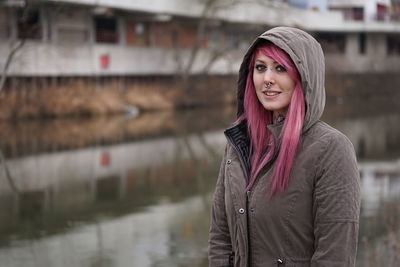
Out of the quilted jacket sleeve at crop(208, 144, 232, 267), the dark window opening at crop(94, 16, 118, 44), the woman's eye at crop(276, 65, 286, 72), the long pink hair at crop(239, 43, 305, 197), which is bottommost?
the quilted jacket sleeve at crop(208, 144, 232, 267)

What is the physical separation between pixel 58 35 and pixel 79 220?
21.5 m

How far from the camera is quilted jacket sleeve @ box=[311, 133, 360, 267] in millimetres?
2605

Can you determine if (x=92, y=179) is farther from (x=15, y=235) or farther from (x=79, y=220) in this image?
(x=15, y=235)

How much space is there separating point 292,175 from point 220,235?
1.71ft

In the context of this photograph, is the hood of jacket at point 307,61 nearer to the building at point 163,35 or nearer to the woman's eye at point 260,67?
the woman's eye at point 260,67

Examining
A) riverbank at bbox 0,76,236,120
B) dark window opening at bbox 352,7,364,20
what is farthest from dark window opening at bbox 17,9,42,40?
dark window opening at bbox 352,7,364,20

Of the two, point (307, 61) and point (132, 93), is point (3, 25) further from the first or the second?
point (307, 61)

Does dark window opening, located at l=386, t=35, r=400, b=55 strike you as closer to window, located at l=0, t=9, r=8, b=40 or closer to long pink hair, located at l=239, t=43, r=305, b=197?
window, located at l=0, t=9, r=8, b=40

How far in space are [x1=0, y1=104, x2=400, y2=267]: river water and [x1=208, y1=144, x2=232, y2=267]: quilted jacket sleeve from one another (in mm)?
4374

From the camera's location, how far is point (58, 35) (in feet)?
101

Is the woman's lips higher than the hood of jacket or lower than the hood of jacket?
lower

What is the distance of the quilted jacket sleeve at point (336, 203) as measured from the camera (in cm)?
261

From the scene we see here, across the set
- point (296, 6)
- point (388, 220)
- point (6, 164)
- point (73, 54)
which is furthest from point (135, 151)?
point (296, 6)

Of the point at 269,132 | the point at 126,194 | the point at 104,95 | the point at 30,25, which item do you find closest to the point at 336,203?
the point at 269,132
